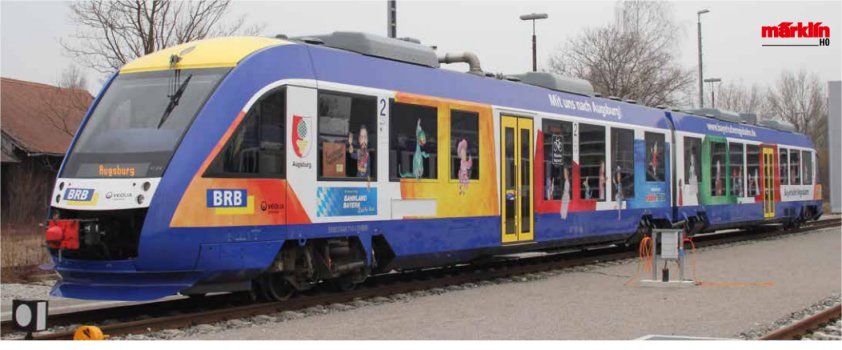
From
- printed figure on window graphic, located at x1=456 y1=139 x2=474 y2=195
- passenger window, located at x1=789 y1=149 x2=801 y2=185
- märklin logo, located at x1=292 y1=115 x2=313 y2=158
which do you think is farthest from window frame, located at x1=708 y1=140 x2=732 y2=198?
märklin logo, located at x1=292 y1=115 x2=313 y2=158

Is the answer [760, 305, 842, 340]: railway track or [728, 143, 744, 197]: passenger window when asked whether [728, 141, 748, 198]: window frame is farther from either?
[760, 305, 842, 340]: railway track

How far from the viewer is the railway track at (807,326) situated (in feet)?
28.5

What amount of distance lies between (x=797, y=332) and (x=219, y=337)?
18.5 feet

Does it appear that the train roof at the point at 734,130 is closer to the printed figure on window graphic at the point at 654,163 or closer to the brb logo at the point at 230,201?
the printed figure on window graphic at the point at 654,163

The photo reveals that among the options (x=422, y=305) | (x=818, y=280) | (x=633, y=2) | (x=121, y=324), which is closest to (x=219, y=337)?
(x=121, y=324)

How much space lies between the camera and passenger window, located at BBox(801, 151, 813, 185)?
2933 centimetres

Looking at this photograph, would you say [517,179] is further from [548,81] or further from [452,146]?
[548,81]

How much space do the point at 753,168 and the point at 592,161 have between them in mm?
10109

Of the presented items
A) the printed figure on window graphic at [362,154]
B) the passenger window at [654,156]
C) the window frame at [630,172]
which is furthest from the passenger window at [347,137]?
the passenger window at [654,156]

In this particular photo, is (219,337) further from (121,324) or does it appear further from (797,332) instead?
(797,332)

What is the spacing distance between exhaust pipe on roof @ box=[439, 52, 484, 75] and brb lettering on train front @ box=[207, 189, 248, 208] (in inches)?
225

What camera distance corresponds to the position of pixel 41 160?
3184 centimetres

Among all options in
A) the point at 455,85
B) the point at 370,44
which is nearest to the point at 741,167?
the point at 455,85

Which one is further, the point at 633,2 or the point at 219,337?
the point at 633,2
